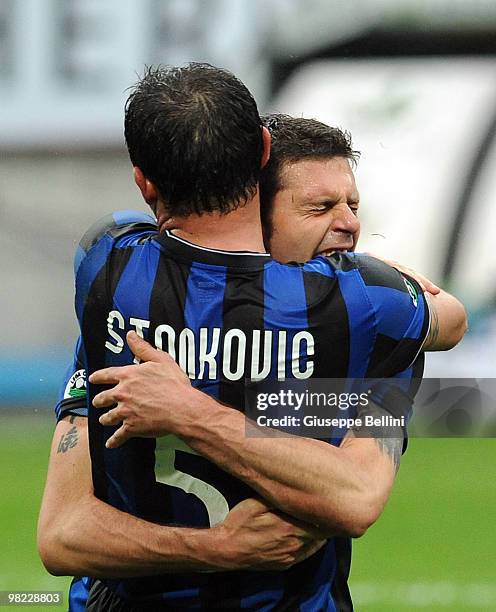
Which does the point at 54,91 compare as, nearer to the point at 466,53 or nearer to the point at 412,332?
the point at 466,53

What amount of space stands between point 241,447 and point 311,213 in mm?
612

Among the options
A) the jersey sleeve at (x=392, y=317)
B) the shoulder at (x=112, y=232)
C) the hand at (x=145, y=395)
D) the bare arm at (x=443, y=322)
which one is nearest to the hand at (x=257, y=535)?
the hand at (x=145, y=395)

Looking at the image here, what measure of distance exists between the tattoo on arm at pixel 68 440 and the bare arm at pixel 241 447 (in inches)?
9.2

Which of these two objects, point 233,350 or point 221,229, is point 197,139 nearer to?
point 221,229

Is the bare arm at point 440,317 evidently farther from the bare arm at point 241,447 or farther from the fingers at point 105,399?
the fingers at point 105,399

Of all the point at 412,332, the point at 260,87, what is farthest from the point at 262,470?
the point at 260,87

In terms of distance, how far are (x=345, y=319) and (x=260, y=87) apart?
6.65 m

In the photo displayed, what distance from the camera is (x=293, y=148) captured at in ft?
8.08

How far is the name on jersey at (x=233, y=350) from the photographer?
80.7 inches

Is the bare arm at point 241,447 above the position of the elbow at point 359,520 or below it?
→ above

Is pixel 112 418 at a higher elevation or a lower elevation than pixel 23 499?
higher

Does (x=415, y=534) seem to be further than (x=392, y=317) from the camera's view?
Yes

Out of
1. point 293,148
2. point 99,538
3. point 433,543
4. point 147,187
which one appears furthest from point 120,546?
point 433,543

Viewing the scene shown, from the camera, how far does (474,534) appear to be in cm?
550
